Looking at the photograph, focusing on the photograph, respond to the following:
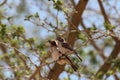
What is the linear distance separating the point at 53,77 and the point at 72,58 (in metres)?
1.19

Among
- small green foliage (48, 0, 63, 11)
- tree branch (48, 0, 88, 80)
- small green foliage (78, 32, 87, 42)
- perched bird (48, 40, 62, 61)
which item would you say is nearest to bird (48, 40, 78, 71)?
perched bird (48, 40, 62, 61)

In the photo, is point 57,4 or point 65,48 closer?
point 65,48

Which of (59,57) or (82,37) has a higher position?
(82,37)

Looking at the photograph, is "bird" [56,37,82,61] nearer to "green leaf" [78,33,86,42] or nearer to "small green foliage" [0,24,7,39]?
"green leaf" [78,33,86,42]

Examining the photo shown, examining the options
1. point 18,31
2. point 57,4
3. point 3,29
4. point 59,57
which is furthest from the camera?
point 18,31

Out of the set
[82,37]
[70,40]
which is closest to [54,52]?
[82,37]

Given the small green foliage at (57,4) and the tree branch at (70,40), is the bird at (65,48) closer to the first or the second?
the small green foliage at (57,4)

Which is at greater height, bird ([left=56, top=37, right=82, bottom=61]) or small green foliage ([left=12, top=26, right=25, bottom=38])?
small green foliage ([left=12, top=26, right=25, bottom=38])

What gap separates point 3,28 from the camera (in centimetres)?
497

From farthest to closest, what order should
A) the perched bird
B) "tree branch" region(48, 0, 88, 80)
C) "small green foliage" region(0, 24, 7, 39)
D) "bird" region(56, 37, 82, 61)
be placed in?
"tree branch" region(48, 0, 88, 80)
"small green foliage" region(0, 24, 7, 39)
the perched bird
"bird" region(56, 37, 82, 61)

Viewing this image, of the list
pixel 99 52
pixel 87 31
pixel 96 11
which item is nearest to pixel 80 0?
pixel 87 31

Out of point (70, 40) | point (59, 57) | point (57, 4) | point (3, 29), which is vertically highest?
point (70, 40)

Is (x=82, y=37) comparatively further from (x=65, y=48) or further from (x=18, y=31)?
(x=65, y=48)

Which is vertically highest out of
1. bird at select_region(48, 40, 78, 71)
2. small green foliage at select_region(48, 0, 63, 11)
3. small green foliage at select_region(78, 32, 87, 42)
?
small green foliage at select_region(78, 32, 87, 42)
